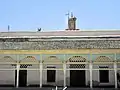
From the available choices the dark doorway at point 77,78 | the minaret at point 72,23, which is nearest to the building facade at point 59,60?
the dark doorway at point 77,78

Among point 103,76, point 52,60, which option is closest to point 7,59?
point 52,60

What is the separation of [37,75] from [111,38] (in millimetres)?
8065

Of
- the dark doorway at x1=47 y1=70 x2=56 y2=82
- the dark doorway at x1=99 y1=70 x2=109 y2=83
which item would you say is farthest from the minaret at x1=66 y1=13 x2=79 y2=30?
the dark doorway at x1=99 y1=70 x2=109 y2=83

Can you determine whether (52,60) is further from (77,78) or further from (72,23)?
(72,23)

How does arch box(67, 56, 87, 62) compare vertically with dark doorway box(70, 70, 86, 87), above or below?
above

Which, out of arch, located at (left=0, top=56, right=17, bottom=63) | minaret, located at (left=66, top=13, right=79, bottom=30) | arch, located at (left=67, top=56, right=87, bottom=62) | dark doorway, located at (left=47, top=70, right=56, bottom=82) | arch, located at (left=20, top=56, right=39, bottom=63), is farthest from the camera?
minaret, located at (left=66, top=13, right=79, bottom=30)

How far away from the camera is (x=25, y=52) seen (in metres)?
24.9

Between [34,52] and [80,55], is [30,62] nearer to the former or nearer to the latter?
[34,52]

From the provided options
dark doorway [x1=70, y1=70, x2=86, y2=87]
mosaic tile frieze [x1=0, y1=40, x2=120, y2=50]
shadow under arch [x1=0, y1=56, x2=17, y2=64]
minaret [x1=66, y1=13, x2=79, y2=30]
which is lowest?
dark doorway [x1=70, y1=70, x2=86, y2=87]

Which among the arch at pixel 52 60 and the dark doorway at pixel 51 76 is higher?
the arch at pixel 52 60

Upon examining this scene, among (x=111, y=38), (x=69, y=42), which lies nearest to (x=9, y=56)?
(x=69, y=42)

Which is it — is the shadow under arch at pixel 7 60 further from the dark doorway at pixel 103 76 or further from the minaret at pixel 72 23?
the minaret at pixel 72 23

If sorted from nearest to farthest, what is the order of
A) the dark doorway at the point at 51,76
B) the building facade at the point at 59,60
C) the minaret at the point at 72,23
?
the building facade at the point at 59,60 → the dark doorway at the point at 51,76 → the minaret at the point at 72,23

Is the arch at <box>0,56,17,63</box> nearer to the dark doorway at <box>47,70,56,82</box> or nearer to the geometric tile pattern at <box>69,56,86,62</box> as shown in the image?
the dark doorway at <box>47,70,56,82</box>
